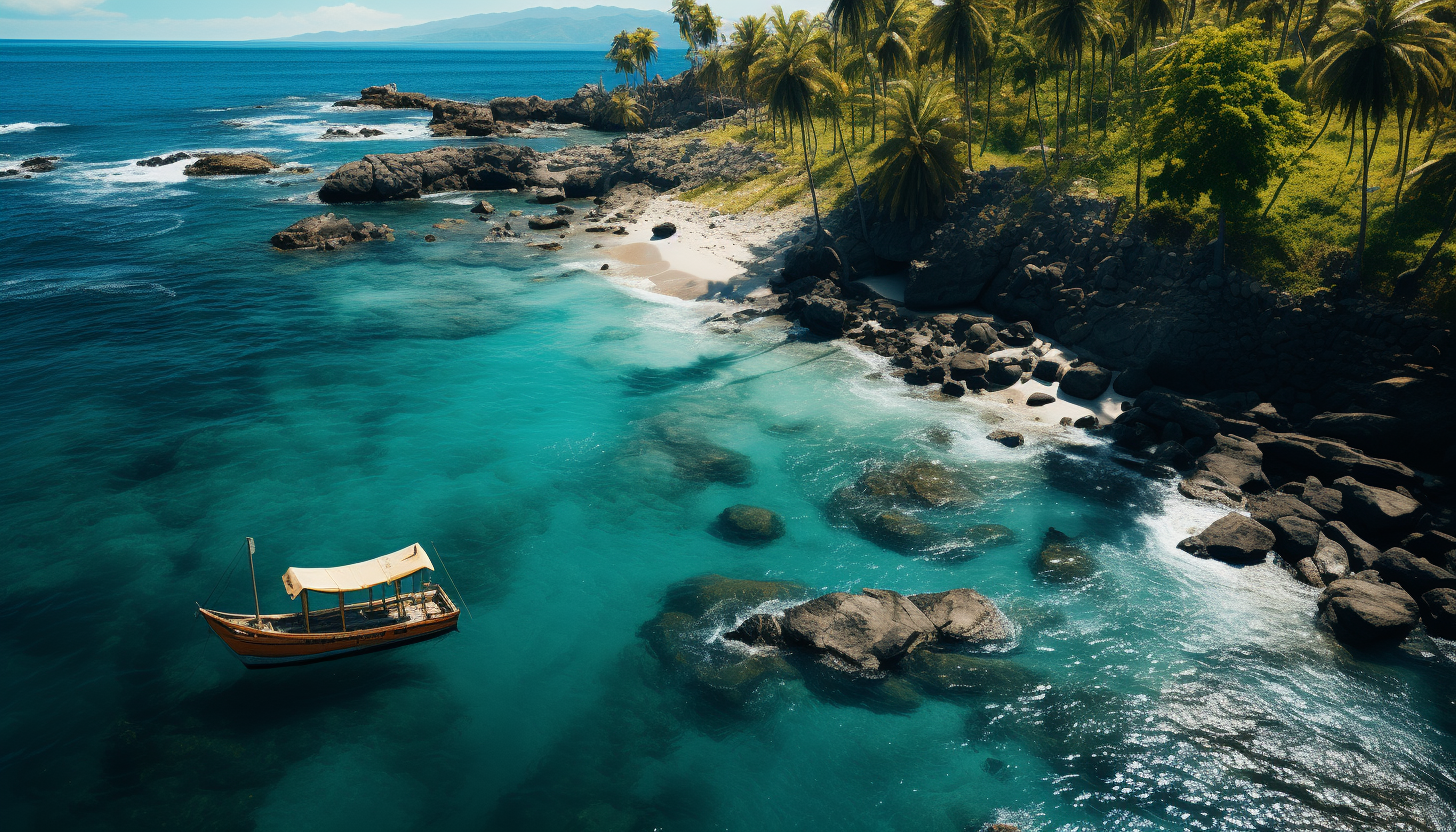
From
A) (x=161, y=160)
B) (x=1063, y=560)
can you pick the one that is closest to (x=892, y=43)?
(x=1063, y=560)

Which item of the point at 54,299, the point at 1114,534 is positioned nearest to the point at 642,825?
the point at 1114,534

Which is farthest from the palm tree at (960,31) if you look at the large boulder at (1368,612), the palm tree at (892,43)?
the large boulder at (1368,612)

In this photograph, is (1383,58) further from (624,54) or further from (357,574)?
(624,54)

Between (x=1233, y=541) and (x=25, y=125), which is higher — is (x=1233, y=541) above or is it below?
below

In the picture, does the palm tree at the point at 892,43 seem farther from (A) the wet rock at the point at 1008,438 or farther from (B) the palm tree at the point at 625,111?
(B) the palm tree at the point at 625,111

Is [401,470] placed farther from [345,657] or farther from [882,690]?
[882,690]

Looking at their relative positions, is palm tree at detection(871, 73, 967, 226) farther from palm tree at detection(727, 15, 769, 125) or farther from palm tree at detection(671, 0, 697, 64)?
palm tree at detection(671, 0, 697, 64)
